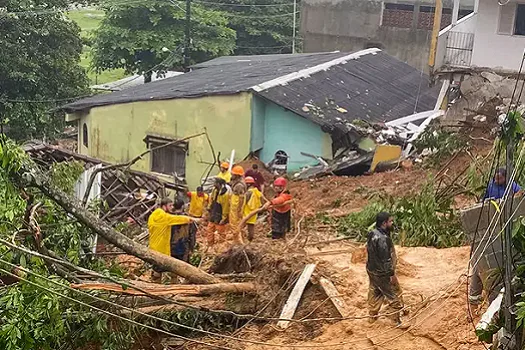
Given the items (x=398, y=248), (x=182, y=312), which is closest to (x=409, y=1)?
(x=398, y=248)

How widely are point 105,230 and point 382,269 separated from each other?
289 cm

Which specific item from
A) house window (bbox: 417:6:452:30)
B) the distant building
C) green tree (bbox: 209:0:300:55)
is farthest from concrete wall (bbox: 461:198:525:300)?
green tree (bbox: 209:0:300:55)

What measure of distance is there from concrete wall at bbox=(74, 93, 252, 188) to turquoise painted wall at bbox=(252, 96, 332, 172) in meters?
0.50

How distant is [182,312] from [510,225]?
12.8 feet

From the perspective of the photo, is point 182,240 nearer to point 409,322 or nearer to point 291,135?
point 409,322

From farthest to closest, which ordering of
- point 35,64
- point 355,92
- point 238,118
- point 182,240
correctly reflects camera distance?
point 35,64
point 355,92
point 238,118
point 182,240

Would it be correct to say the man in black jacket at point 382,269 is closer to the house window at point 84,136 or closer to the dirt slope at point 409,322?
the dirt slope at point 409,322

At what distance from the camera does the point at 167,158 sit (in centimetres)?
1933

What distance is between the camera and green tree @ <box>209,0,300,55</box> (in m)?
34.9

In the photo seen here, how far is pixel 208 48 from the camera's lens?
101 feet

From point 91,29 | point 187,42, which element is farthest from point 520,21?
point 91,29

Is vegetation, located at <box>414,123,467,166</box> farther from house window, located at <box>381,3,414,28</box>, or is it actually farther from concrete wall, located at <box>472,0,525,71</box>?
house window, located at <box>381,3,414,28</box>

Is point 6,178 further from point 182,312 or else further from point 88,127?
point 88,127

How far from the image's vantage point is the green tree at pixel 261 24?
1375 inches
